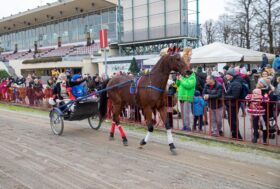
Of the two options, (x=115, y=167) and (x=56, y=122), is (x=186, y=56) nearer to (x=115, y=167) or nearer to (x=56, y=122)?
(x=115, y=167)

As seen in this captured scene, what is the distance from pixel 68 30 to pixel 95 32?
24.0 ft

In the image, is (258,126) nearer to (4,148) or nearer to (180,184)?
(180,184)

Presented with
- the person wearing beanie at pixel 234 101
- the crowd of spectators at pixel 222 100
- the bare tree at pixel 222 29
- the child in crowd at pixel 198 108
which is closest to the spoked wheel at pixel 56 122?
the crowd of spectators at pixel 222 100

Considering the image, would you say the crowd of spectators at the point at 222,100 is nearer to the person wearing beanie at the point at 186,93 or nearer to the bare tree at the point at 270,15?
the person wearing beanie at the point at 186,93

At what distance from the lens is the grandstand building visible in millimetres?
32656

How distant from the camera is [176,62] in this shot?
738 centimetres

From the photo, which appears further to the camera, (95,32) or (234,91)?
(95,32)

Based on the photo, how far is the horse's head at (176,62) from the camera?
7.30 meters

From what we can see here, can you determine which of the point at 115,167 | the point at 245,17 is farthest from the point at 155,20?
the point at 115,167

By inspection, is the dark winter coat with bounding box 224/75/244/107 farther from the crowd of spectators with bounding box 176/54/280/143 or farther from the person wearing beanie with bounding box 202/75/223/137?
the person wearing beanie with bounding box 202/75/223/137

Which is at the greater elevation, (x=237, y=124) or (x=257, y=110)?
(x=257, y=110)

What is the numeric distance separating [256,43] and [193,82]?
110 feet

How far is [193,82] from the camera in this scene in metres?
9.45

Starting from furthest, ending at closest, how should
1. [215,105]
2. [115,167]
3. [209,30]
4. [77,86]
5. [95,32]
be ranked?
1. [209,30]
2. [95,32]
3. [77,86]
4. [215,105]
5. [115,167]
